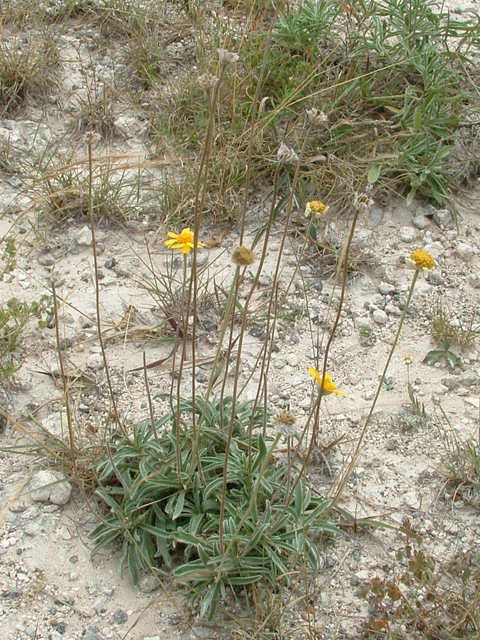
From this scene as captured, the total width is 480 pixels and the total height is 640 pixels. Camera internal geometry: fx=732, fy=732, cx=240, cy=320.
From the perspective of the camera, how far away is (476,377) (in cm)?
288

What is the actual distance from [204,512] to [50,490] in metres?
0.53

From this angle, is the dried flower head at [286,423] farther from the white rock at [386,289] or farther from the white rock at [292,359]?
the white rock at [386,289]

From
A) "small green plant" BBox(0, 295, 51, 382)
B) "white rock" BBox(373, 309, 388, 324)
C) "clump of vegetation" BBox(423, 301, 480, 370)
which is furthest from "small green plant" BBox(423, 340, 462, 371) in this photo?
"small green plant" BBox(0, 295, 51, 382)

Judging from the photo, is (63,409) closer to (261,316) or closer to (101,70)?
(261,316)

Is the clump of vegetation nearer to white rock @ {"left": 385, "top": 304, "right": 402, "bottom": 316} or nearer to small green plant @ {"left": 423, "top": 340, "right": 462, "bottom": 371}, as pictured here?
small green plant @ {"left": 423, "top": 340, "right": 462, "bottom": 371}

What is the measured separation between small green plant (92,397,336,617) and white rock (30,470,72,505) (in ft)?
0.39

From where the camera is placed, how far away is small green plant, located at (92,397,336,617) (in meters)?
2.06

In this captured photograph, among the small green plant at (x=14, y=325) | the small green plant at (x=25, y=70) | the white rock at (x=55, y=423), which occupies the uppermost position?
the small green plant at (x=25, y=70)

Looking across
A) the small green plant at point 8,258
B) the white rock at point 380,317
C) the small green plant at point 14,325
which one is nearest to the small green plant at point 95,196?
the small green plant at point 8,258

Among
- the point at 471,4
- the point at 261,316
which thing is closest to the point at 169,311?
the point at 261,316

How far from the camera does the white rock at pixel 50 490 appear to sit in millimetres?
2371

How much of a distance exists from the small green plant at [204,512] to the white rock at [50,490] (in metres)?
0.12

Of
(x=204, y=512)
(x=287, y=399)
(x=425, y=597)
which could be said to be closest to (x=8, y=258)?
(x=287, y=399)

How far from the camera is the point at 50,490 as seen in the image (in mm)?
2377
